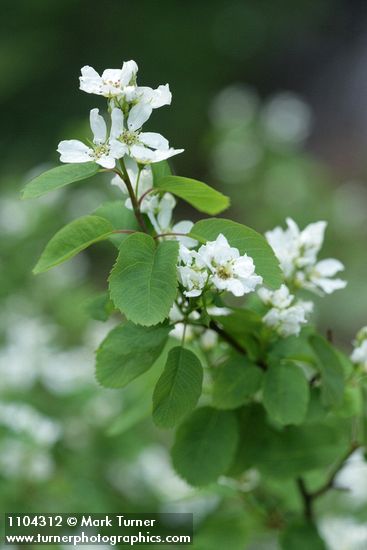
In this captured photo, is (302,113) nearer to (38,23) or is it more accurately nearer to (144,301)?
(38,23)

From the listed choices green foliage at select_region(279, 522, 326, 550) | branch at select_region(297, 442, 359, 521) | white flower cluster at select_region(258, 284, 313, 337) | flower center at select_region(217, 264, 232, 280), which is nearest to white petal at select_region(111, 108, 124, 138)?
flower center at select_region(217, 264, 232, 280)

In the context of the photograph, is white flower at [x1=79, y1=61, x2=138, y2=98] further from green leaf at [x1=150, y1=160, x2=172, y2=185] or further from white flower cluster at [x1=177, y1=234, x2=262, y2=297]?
white flower cluster at [x1=177, y1=234, x2=262, y2=297]

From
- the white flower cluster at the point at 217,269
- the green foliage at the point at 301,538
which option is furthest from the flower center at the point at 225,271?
the green foliage at the point at 301,538

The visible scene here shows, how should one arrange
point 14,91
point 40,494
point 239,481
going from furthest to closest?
point 14,91, point 40,494, point 239,481

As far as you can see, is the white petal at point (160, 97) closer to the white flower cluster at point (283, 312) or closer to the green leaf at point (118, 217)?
the green leaf at point (118, 217)

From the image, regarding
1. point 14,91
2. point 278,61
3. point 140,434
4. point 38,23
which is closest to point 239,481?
point 140,434

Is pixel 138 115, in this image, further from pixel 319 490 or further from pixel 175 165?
pixel 175 165

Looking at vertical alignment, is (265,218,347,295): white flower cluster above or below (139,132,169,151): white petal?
below
